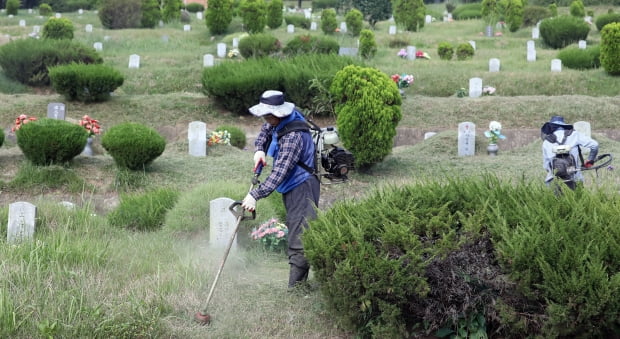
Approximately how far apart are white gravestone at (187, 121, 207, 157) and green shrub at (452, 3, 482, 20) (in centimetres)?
2687

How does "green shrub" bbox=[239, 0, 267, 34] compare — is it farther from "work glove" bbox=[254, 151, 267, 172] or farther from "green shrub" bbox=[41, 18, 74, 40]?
"work glove" bbox=[254, 151, 267, 172]

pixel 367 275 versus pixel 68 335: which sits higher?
pixel 367 275

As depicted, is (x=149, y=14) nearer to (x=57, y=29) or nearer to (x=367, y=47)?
(x=57, y=29)

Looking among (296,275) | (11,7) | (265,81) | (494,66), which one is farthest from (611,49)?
(11,7)

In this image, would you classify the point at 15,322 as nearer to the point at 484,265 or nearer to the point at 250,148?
the point at 484,265

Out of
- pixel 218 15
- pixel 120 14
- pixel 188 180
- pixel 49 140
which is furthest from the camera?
pixel 120 14

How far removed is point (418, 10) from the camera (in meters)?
31.0

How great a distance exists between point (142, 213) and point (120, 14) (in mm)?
25114

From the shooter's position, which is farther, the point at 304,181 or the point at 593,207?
the point at 304,181

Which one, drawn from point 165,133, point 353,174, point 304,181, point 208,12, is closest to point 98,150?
point 165,133

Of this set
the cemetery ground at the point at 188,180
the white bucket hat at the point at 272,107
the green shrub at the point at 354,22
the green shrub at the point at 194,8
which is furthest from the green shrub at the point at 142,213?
the green shrub at the point at 194,8

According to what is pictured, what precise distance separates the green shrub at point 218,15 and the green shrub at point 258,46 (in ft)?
21.7

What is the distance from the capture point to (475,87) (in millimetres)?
16922

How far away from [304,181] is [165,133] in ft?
33.4
